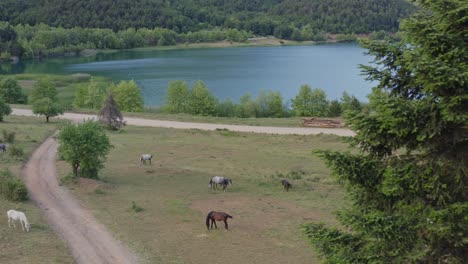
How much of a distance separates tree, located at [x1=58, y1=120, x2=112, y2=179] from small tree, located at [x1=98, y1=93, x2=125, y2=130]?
21265mm

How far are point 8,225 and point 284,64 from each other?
133847 millimetres

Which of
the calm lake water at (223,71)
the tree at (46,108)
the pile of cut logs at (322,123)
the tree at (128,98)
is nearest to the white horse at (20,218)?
the tree at (46,108)

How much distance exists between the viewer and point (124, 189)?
3139cm

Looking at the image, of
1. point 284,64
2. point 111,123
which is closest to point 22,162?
point 111,123

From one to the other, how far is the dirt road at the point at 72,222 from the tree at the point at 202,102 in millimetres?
46078

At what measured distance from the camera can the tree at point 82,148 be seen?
32375 millimetres

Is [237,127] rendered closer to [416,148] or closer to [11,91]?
[11,91]

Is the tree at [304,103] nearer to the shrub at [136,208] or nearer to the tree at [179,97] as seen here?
the tree at [179,97]

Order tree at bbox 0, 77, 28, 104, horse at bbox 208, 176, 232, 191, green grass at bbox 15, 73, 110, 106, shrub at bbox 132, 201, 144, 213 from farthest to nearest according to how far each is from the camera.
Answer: green grass at bbox 15, 73, 110, 106, tree at bbox 0, 77, 28, 104, horse at bbox 208, 176, 232, 191, shrub at bbox 132, 201, 144, 213

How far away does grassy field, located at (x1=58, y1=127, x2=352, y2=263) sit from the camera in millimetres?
21391

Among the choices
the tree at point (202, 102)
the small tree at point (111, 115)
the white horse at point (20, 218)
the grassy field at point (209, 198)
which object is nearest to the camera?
the grassy field at point (209, 198)

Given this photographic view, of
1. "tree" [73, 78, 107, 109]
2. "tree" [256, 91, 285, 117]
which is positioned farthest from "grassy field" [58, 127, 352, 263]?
"tree" [73, 78, 107, 109]

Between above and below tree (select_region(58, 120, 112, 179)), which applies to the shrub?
below

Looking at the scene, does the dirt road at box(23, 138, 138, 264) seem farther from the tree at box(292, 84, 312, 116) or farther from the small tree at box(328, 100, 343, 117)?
the tree at box(292, 84, 312, 116)
